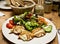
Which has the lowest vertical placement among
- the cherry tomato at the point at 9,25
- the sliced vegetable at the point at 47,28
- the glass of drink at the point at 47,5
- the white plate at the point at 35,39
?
the white plate at the point at 35,39

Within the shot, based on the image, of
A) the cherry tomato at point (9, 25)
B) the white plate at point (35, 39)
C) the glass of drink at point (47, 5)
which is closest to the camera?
the white plate at point (35, 39)

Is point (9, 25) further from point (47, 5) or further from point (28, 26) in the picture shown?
point (47, 5)

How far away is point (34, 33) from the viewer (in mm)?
831

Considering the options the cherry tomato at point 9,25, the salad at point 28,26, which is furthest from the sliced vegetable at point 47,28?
the cherry tomato at point 9,25

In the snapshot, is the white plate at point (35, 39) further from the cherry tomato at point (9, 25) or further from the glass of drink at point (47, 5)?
the glass of drink at point (47, 5)

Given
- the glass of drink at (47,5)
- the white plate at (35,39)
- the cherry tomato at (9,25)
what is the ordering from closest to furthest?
1. the white plate at (35,39)
2. the cherry tomato at (9,25)
3. the glass of drink at (47,5)

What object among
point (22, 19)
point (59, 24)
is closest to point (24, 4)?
point (22, 19)

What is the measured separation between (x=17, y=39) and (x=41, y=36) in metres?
0.14

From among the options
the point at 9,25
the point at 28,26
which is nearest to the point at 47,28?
the point at 28,26

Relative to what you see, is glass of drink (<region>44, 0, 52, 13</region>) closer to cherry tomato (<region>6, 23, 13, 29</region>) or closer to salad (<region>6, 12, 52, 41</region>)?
salad (<region>6, 12, 52, 41</region>)

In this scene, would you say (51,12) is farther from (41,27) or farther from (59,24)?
(41,27)

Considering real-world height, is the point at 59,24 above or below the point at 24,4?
below

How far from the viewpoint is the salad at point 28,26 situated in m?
0.82

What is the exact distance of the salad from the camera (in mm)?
820
